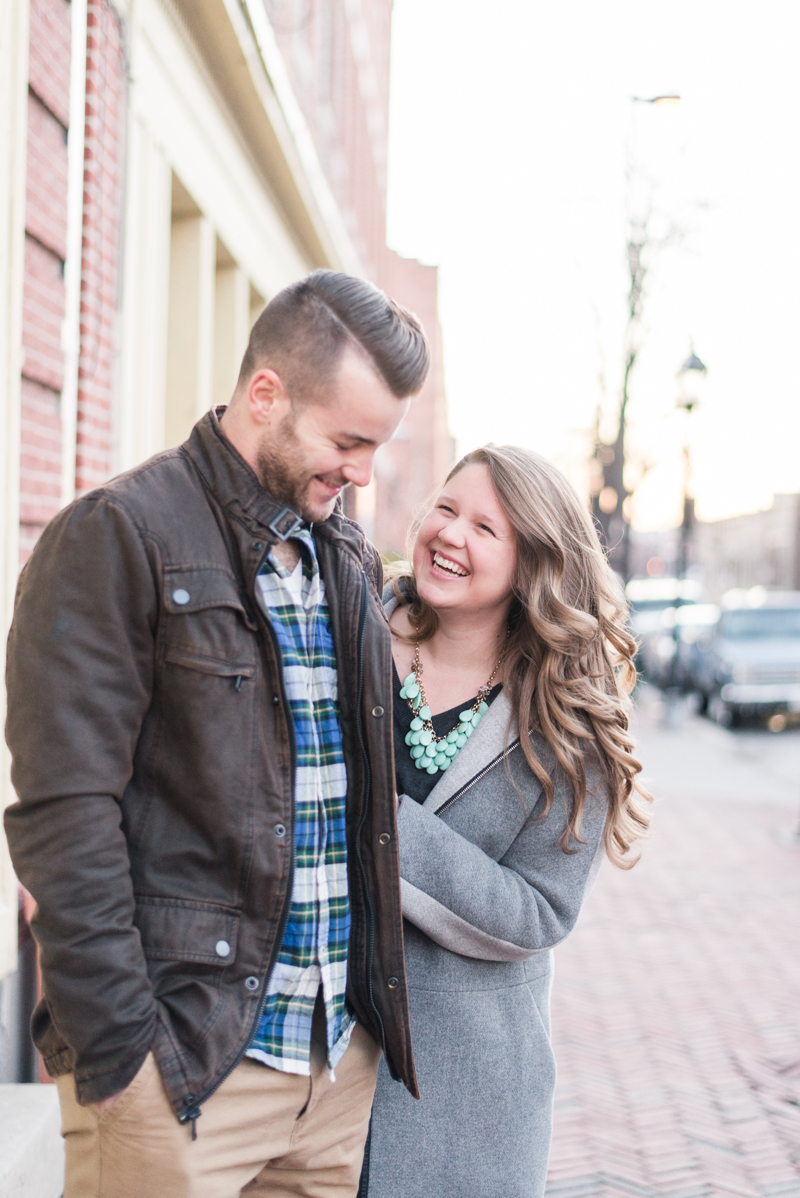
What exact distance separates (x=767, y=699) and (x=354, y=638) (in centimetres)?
1482

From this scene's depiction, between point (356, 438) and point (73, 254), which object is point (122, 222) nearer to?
point (73, 254)

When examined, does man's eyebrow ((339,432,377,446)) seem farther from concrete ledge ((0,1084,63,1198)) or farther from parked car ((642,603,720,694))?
parked car ((642,603,720,694))

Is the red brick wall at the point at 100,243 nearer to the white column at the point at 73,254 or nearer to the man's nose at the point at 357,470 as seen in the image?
the white column at the point at 73,254

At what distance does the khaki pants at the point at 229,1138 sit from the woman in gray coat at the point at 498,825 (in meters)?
0.28

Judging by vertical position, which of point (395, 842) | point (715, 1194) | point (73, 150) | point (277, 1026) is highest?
point (73, 150)

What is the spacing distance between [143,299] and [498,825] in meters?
3.64

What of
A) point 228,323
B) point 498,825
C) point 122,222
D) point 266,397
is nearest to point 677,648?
point 228,323

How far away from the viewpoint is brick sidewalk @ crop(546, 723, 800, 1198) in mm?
3654

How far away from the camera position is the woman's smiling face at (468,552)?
2.32 m

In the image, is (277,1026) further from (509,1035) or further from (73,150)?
(73,150)

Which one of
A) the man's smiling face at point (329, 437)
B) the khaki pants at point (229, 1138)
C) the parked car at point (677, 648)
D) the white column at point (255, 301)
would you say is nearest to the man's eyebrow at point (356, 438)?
the man's smiling face at point (329, 437)

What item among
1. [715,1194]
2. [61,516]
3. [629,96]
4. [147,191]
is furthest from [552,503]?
[629,96]

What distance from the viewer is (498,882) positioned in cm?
214

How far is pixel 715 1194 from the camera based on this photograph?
3.46 metres
